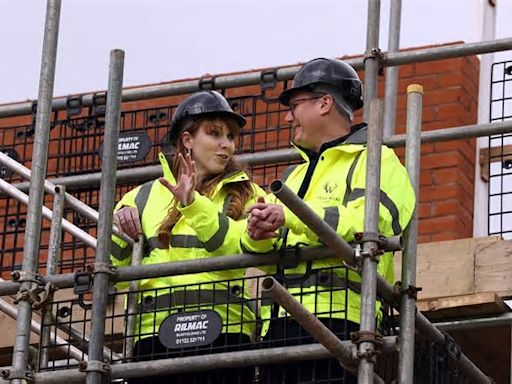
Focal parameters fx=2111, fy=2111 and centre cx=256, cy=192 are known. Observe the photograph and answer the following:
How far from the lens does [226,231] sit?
9320mm

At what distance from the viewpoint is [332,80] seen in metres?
9.59

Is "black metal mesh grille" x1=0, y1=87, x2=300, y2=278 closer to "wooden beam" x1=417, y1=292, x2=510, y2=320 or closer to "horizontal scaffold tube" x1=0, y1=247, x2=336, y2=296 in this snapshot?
"wooden beam" x1=417, y1=292, x2=510, y2=320

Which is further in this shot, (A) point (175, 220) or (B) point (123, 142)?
(B) point (123, 142)

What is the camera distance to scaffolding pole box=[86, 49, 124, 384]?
905cm

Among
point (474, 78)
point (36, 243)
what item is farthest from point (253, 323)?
point (474, 78)

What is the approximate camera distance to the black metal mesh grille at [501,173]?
1138 cm

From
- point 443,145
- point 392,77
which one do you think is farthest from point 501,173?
point 443,145

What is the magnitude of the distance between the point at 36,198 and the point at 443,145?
407cm

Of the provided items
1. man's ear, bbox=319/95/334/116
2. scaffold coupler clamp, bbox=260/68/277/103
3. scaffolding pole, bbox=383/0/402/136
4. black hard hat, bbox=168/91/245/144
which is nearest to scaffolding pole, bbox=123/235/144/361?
black hard hat, bbox=168/91/245/144

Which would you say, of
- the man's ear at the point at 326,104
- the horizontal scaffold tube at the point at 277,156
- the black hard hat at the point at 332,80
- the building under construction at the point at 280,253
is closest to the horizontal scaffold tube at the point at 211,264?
the building under construction at the point at 280,253

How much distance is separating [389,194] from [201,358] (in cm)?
106

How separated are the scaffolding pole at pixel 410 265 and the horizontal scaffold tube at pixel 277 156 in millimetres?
1414

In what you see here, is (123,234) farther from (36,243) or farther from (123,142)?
(123,142)

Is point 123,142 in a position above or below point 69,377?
above
